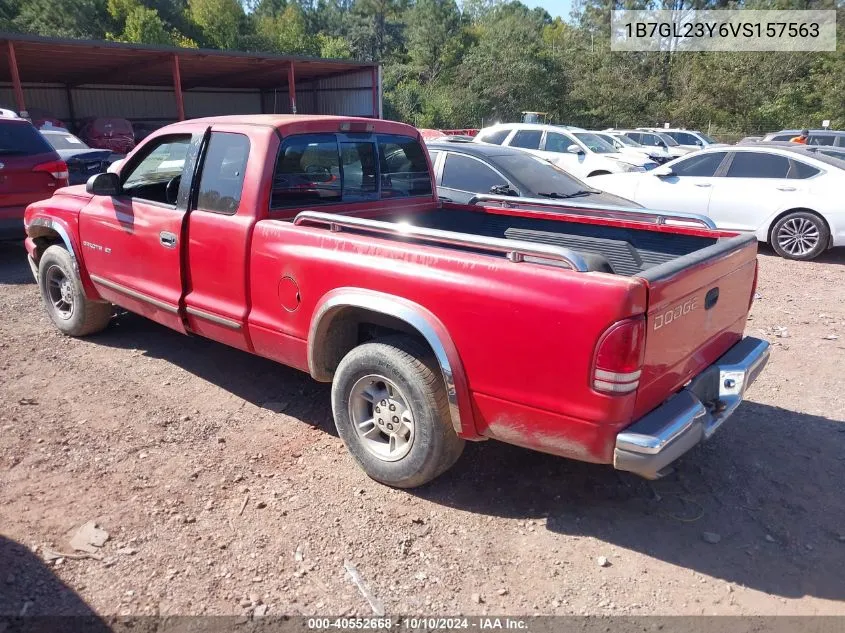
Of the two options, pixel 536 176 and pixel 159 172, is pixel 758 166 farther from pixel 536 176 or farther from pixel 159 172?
pixel 159 172

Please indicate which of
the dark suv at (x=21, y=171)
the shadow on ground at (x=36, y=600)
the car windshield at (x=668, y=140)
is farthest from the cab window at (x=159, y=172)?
the car windshield at (x=668, y=140)

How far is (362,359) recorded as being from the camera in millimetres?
3471

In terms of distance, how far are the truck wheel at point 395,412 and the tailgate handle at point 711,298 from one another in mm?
1318

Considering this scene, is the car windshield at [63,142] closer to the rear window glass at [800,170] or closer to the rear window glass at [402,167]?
the rear window glass at [402,167]

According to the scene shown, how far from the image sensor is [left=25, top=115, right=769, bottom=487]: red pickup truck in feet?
9.00

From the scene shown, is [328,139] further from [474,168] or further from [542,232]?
[474,168]

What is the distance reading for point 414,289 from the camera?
3.14 metres

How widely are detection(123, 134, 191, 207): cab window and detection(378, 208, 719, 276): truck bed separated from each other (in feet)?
4.91

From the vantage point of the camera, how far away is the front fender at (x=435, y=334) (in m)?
3.04

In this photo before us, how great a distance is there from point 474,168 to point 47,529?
626 centimetres

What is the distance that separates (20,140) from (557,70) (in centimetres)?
4418

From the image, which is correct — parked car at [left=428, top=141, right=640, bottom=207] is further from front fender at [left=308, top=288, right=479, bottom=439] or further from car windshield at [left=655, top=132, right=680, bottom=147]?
car windshield at [left=655, top=132, right=680, bottom=147]

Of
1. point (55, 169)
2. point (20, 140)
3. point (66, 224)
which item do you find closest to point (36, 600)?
point (66, 224)

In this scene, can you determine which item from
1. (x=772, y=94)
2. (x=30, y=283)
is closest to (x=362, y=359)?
(x=30, y=283)
